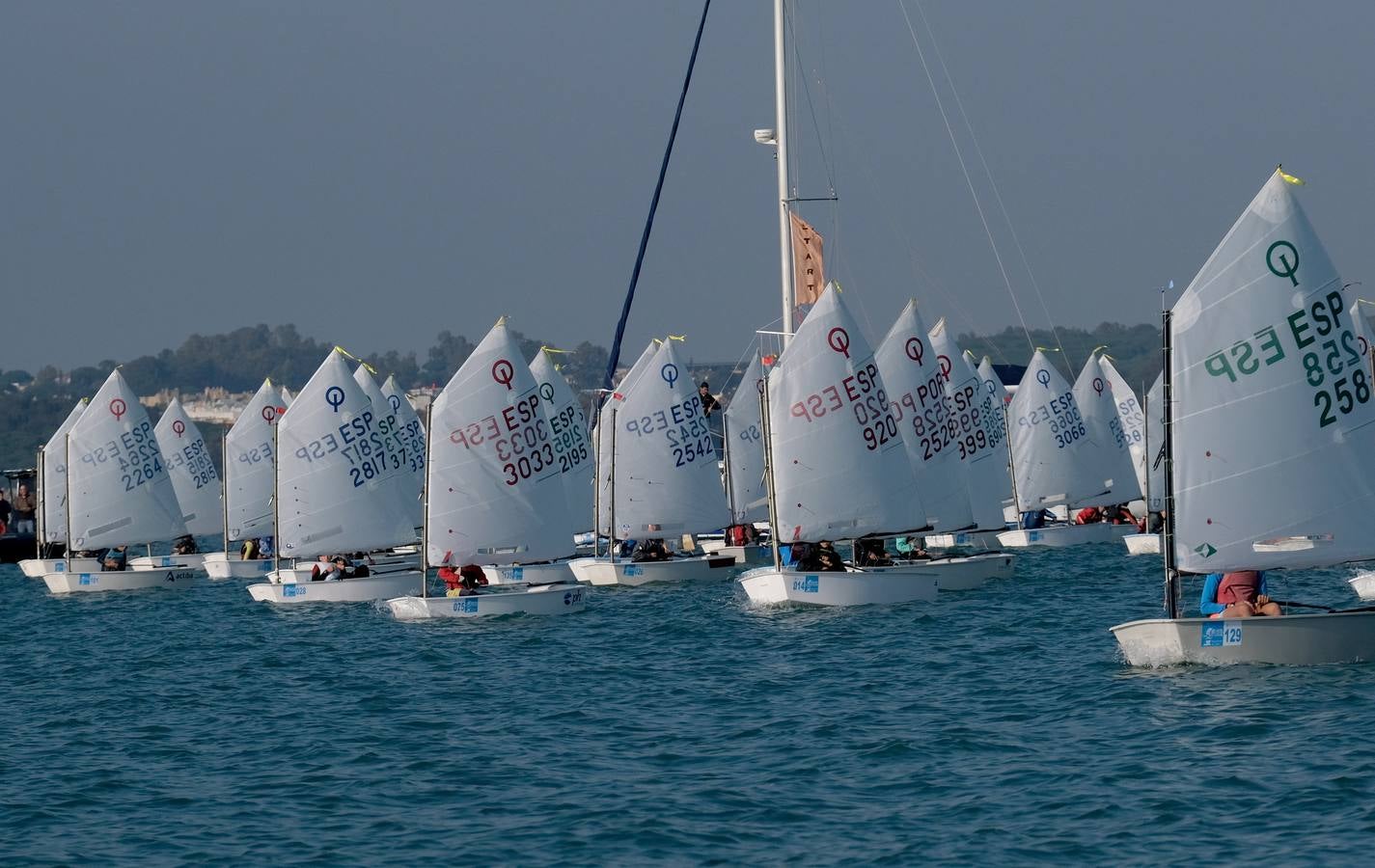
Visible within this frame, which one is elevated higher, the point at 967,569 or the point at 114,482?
the point at 114,482

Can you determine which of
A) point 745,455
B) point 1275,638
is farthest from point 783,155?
point 1275,638

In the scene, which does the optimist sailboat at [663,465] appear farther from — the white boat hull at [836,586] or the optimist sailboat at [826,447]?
the white boat hull at [836,586]

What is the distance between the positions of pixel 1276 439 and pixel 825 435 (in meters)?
13.8

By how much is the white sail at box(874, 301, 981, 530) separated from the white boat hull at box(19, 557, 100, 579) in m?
25.6

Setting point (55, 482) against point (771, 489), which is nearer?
point (771, 489)

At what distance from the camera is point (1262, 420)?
25.0m

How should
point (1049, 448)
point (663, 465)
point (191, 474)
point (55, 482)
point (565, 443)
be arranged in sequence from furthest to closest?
point (55, 482)
point (191, 474)
point (1049, 448)
point (565, 443)
point (663, 465)

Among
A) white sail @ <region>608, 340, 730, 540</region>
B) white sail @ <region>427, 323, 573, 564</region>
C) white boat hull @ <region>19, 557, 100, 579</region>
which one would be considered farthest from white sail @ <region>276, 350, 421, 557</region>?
white boat hull @ <region>19, 557, 100, 579</region>

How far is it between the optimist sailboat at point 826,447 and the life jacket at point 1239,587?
40.3 ft

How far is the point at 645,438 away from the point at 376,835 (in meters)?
30.8

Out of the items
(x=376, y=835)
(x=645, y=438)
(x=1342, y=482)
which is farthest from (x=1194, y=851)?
(x=645, y=438)

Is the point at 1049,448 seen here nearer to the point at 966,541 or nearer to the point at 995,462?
the point at 966,541

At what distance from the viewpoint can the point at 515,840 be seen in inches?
702

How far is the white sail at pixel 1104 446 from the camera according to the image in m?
63.3
